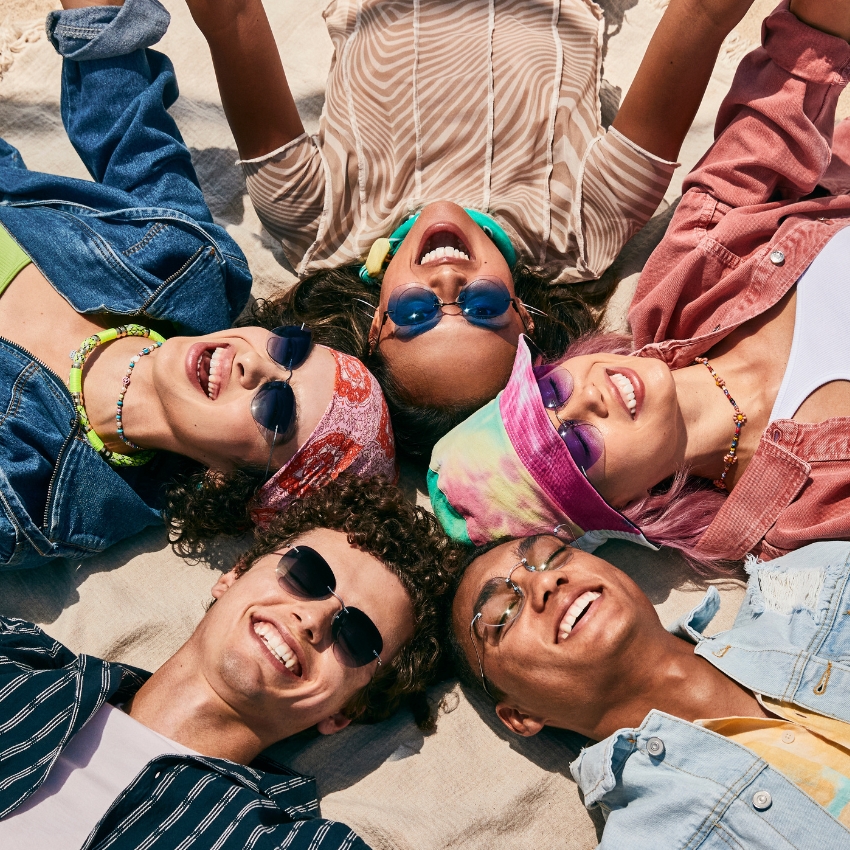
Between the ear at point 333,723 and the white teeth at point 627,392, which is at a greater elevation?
the white teeth at point 627,392

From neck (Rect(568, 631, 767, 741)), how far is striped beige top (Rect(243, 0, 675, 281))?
6.03 feet

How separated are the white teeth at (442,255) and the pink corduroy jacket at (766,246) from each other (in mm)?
872

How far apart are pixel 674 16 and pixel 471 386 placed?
1766mm

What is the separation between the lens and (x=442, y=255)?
332cm

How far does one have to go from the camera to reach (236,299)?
12.5 feet

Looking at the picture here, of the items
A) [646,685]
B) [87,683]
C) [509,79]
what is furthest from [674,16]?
[87,683]

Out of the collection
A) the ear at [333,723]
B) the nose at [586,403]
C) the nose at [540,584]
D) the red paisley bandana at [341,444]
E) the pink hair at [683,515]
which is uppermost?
the nose at [586,403]

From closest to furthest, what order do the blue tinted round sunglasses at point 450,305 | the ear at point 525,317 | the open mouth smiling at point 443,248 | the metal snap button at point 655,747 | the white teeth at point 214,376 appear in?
the metal snap button at point 655,747 → the white teeth at point 214,376 → the blue tinted round sunglasses at point 450,305 → the open mouth smiling at point 443,248 → the ear at point 525,317

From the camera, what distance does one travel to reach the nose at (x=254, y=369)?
3.02m

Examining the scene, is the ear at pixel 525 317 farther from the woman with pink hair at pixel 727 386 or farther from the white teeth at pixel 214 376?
the white teeth at pixel 214 376

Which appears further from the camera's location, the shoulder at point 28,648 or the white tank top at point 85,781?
the shoulder at point 28,648

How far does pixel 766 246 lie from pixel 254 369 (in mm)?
2161

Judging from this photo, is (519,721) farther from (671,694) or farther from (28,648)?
(28,648)

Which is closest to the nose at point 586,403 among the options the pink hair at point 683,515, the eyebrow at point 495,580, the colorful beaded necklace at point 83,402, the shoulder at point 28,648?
the pink hair at point 683,515
